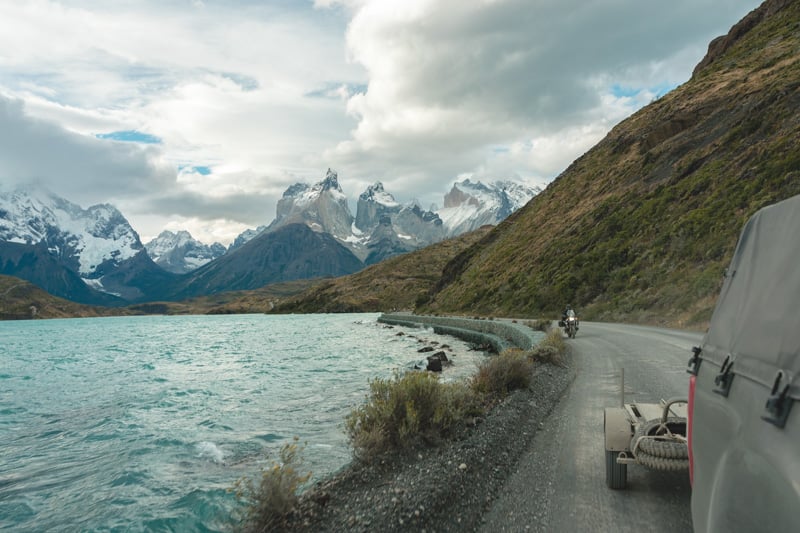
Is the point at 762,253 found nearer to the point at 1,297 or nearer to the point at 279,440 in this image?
the point at 279,440

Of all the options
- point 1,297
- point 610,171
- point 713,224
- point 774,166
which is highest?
point 610,171

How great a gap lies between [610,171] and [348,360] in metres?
57.4

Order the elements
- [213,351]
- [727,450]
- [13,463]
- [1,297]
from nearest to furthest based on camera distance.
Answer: [727,450]
[13,463]
[213,351]
[1,297]

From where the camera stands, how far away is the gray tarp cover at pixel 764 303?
2561 mm

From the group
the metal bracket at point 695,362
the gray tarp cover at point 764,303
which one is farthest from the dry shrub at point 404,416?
the gray tarp cover at point 764,303

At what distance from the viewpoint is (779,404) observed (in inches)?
89.7

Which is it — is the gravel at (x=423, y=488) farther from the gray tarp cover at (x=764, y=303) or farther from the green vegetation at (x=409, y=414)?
the gray tarp cover at (x=764, y=303)

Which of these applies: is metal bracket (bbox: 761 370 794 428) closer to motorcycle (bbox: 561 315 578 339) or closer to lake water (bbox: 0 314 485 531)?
lake water (bbox: 0 314 485 531)

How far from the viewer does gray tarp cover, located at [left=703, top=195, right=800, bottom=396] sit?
2561mm

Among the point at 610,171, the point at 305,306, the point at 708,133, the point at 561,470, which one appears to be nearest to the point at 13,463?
the point at 561,470

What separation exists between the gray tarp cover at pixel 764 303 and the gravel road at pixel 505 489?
295 cm

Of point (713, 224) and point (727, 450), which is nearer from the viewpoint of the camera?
point (727, 450)

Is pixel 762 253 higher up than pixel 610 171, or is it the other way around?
pixel 610 171

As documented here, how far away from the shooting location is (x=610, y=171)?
232 ft
